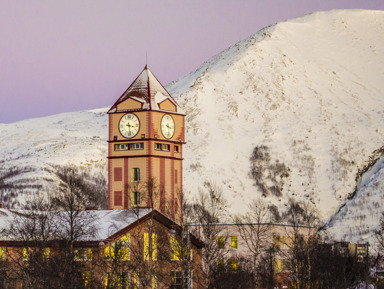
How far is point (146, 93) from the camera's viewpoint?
9762 cm

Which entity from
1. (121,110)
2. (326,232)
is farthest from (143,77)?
(326,232)

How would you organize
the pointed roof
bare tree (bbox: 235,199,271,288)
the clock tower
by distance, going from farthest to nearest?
the pointed roof
the clock tower
bare tree (bbox: 235,199,271,288)

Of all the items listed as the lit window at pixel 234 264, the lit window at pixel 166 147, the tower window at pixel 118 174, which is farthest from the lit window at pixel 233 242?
the tower window at pixel 118 174

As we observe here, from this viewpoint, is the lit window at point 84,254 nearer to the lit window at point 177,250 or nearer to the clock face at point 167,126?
the lit window at point 177,250

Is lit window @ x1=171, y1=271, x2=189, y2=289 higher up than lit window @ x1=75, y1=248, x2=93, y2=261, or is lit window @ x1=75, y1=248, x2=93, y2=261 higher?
lit window @ x1=75, y1=248, x2=93, y2=261

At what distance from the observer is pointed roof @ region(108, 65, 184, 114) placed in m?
96.7

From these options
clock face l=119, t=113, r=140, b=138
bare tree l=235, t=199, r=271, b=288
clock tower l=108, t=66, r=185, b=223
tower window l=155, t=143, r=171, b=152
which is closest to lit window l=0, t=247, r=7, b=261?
bare tree l=235, t=199, r=271, b=288

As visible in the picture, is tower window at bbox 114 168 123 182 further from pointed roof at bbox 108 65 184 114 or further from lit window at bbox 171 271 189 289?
lit window at bbox 171 271 189 289

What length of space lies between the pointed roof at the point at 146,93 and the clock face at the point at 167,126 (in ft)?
3.98

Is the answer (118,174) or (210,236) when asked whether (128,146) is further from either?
(210,236)

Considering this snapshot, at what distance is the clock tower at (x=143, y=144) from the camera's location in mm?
94188

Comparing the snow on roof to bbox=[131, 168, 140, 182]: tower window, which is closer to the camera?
the snow on roof

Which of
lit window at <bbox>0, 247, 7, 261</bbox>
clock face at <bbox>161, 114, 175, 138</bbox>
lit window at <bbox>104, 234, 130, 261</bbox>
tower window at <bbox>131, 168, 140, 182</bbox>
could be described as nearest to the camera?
lit window at <bbox>104, 234, 130, 261</bbox>

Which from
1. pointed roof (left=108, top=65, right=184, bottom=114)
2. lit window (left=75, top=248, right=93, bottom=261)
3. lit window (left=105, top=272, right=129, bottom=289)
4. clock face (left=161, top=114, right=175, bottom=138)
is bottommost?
lit window (left=105, top=272, right=129, bottom=289)
